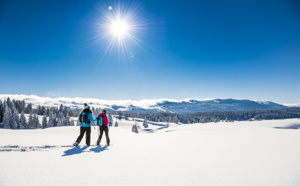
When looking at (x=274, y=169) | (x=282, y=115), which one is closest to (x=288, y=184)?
(x=274, y=169)

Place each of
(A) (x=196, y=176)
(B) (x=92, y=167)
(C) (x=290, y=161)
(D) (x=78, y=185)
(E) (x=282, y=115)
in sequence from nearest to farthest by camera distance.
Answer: (D) (x=78, y=185)
(A) (x=196, y=176)
(B) (x=92, y=167)
(C) (x=290, y=161)
(E) (x=282, y=115)

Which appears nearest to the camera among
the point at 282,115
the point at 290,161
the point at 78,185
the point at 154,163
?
the point at 78,185

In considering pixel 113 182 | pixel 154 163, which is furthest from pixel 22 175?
pixel 154 163

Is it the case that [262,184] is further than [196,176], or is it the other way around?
[196,176]

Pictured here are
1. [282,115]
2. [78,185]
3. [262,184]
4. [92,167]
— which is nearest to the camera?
[78,185]

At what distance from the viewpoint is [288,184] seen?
3.37 metres

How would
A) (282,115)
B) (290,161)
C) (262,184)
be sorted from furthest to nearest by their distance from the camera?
(282,115) < (290,161) < (262,184)

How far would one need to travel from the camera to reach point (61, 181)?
3.23 m

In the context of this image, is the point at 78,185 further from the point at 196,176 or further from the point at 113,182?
the point at 196,176

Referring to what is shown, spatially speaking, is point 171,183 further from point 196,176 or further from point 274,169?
point 274,169

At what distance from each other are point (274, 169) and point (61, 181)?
5.85 metres

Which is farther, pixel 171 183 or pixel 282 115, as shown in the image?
pixel 282 115

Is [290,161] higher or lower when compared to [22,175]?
lower

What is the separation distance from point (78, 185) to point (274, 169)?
544 centimetres
